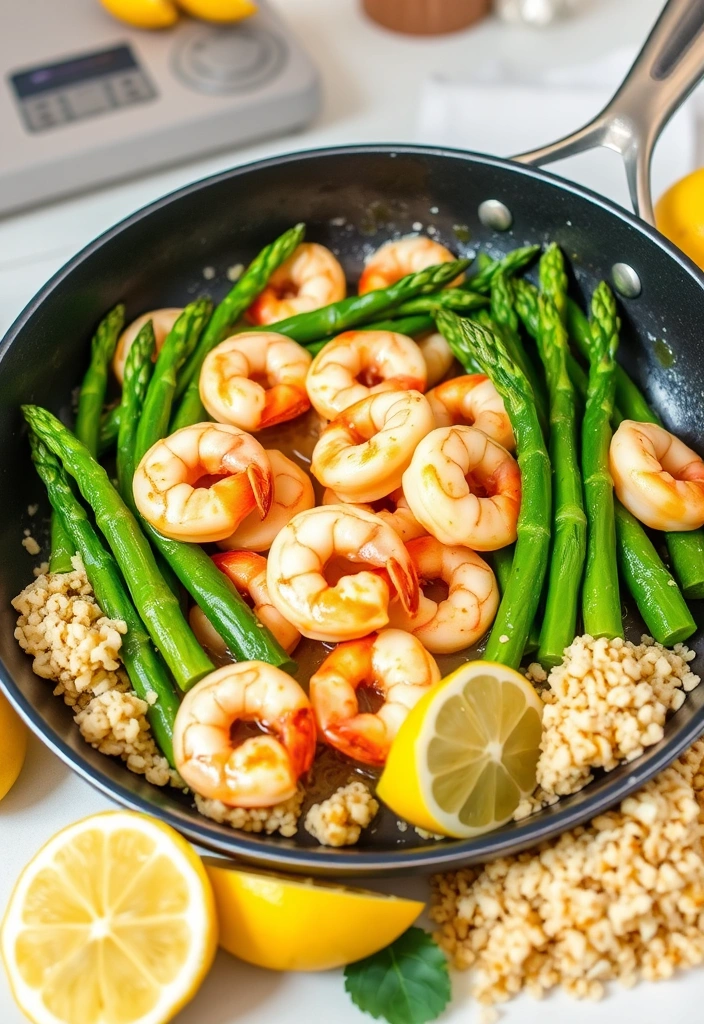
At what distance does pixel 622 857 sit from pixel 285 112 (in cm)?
202

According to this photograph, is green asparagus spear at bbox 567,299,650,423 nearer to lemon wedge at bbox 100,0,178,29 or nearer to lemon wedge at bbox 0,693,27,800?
lemon wedge at bbox 0,693,27,800

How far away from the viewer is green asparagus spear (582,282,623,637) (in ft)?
5.61

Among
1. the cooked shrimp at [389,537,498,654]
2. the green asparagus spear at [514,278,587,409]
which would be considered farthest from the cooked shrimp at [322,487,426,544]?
the green asparagus spear at [514,278,587,409]

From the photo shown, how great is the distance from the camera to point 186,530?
1.71 metres

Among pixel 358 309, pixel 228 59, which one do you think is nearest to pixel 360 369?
pixel 358 309

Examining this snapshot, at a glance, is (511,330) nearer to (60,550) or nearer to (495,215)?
(495,215)

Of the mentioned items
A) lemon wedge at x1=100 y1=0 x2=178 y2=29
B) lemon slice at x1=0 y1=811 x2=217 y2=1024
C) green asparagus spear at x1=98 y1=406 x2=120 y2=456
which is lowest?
lemon slice at x1=0 y1=811 x2=217 y2=1024

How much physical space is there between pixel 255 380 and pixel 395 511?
16.2 inches

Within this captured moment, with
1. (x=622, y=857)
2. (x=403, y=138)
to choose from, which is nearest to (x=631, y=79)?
(x=403, y=138)

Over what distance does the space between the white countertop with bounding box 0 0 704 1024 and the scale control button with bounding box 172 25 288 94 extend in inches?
6.7

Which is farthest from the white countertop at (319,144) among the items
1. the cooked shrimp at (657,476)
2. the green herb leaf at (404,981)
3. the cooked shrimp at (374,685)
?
the cooked shrimp at (657,476)

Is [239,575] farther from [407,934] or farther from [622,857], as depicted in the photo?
[622,857]

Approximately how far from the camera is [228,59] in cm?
263

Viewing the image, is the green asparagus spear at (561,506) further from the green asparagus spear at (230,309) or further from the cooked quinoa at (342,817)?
the green asparagus spear at (230,309)
